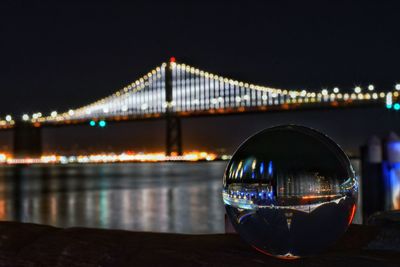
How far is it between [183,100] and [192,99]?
1.00m

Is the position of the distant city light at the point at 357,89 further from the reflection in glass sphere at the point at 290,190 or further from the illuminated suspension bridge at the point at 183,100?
the reflection in glass sphere at the point at 290,190

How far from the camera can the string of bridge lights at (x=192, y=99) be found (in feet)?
171

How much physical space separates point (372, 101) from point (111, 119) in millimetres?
21461

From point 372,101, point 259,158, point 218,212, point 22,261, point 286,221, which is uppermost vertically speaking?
point 372,101

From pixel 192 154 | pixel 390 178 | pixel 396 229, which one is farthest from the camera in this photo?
pixel 192 154

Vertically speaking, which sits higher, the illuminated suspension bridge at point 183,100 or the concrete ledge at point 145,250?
the illuminated suspension bridge at point 183,100

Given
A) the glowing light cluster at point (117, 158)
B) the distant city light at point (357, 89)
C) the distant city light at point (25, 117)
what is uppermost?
the distant city light at point (357, 89)

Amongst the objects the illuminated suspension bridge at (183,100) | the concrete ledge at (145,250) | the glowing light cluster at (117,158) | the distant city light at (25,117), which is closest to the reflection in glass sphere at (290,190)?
the concrete ledge at (145,250)

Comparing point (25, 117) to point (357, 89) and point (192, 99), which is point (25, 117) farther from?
point (357, 89)

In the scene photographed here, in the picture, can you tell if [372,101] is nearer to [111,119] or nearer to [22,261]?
[111,119]

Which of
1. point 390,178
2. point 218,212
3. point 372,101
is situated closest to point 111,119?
point 372,101

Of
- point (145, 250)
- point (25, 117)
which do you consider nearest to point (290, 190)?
point (145, 250)

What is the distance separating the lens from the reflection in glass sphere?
8.42 feet

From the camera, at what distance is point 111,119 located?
5828 cm
